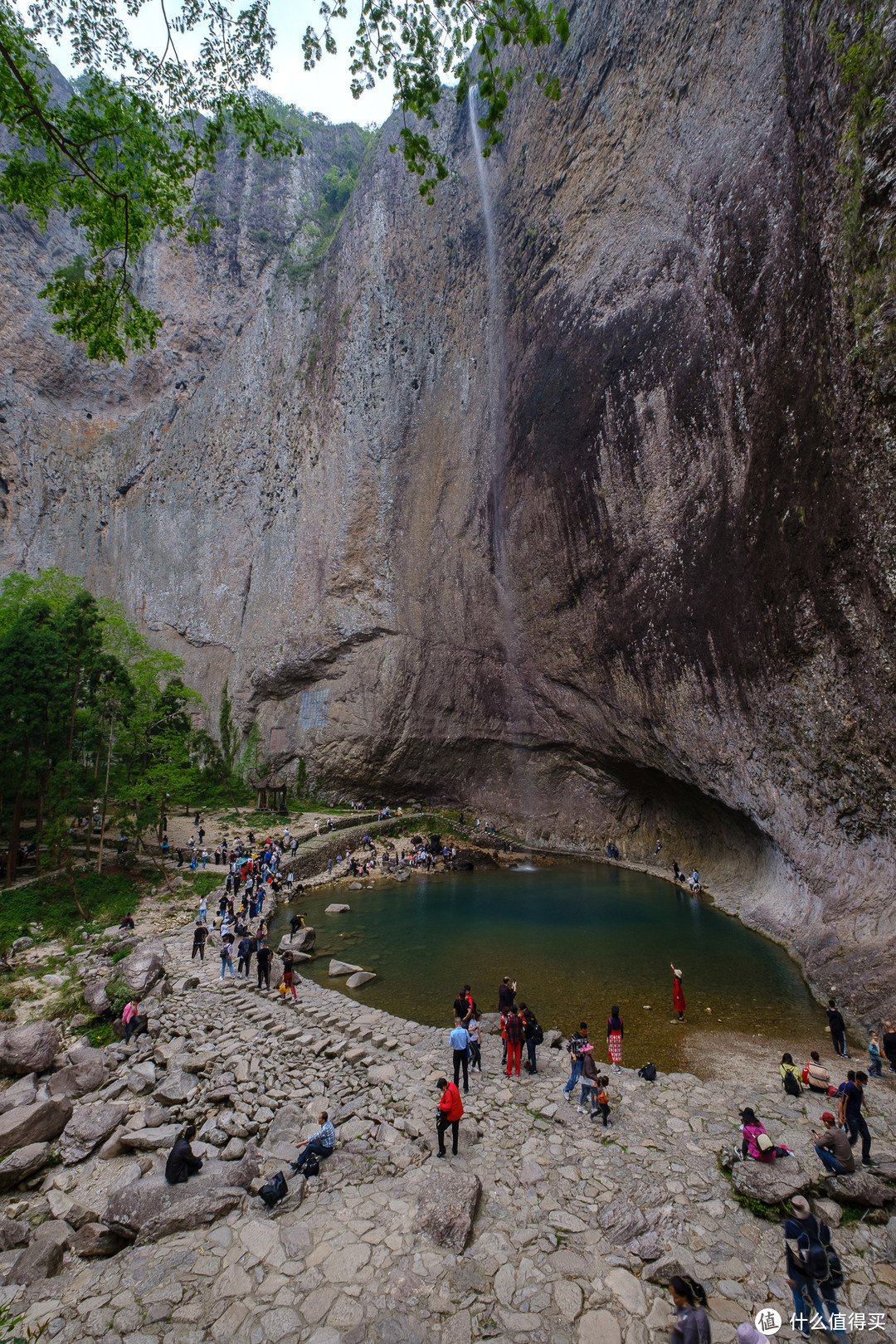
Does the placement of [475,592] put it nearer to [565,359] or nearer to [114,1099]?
[565,359]

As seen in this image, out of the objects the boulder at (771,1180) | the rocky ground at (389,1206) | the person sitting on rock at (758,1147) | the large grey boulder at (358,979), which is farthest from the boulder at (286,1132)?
the person sitting on rock at (758,1147)

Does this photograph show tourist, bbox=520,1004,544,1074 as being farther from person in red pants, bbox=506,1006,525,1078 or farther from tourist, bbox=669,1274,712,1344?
tourist, bbox=669,1274,712,1344

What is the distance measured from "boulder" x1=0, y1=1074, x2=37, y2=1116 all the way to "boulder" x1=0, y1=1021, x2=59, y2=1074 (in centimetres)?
31

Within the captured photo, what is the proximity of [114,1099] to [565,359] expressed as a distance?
27.2 m

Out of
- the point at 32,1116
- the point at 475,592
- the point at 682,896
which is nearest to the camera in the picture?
the point at 32,1116

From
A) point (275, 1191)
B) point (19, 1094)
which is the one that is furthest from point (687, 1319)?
point (19, 1094)

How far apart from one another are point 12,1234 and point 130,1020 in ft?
16.3

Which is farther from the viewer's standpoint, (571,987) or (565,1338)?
(571,987)

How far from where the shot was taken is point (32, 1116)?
8617 millimetres

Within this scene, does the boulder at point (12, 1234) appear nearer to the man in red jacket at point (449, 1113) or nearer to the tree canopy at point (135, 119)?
the man in red jacket at point (449, 1113)

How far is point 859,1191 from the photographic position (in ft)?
21.0

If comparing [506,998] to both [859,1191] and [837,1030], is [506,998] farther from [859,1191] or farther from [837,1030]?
[837,1030]

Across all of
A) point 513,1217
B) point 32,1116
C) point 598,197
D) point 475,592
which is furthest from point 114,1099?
point 598,197

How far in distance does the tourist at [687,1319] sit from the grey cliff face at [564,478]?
963 centimetres
